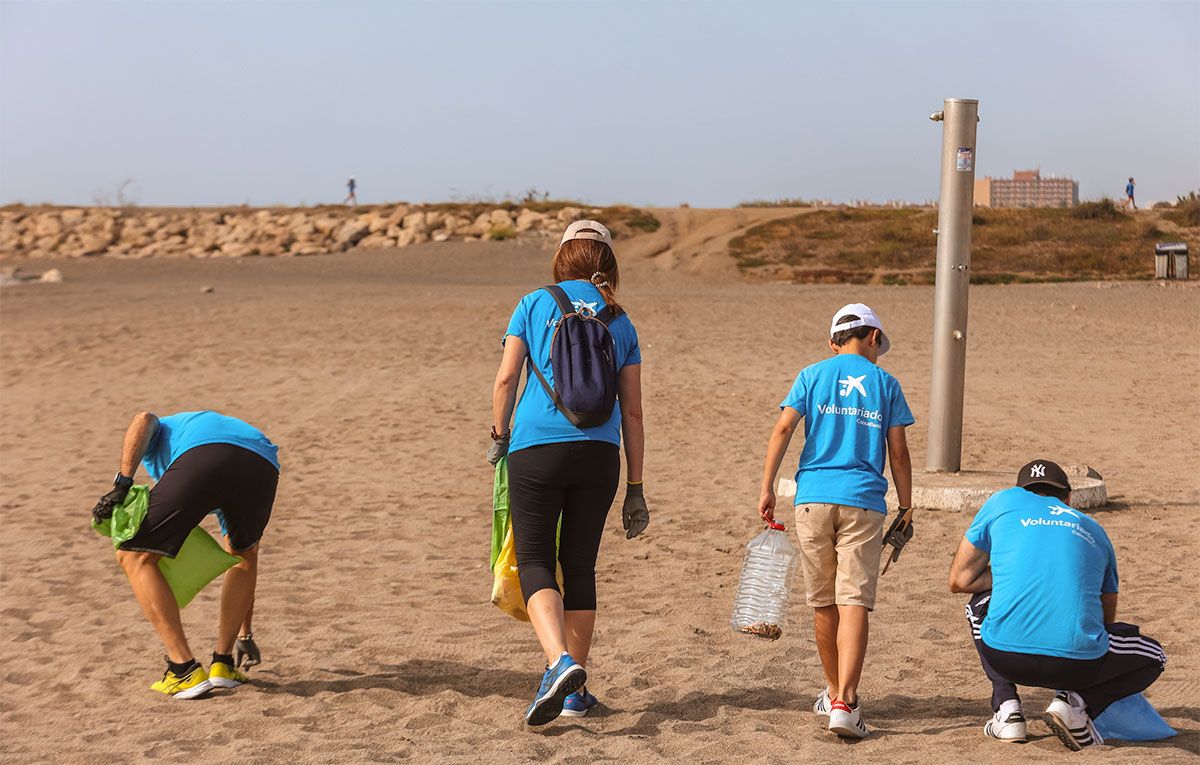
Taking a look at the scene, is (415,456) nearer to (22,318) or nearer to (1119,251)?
(22,318)

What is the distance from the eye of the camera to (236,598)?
224 inches

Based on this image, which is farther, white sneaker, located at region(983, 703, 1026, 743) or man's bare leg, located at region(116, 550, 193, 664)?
man's bare leg, located at region(116, 550, 193, 664)

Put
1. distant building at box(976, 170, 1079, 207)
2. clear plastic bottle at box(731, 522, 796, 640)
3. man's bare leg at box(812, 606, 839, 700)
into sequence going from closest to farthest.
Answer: man's bare leg at box(812, 606, 839, 700) → clear plastic bottle at box(731, 522, 796, 640) → distant building at box(976, 170, 1079, 207)

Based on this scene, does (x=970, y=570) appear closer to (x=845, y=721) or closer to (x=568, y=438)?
(x=845, y=721)

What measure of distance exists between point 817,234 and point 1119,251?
814cm

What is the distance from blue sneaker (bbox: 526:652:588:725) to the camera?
479 cm

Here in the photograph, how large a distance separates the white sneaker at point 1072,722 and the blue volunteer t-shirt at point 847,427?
3.18ft

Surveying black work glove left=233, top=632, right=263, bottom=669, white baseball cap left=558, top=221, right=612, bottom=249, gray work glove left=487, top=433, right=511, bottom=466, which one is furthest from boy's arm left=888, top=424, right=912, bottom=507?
black work glove left=233, top=632, right=263, bottom=669

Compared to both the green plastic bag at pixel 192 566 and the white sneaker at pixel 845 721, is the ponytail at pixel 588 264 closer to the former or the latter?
the white sneaker at pixel 845 721

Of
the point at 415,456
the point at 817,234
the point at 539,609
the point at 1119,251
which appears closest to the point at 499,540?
the point at 539,609

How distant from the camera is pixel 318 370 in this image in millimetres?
17062

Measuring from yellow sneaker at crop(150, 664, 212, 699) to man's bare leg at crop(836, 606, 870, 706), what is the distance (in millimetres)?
2713

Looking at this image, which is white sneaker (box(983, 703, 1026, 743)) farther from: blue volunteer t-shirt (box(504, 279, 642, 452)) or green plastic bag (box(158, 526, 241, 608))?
green plastic bag (box(158, 526, 241, 608))

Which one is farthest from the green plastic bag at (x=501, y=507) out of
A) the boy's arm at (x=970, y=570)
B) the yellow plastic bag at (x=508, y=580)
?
the boy's arm at (x=970, y=570)
